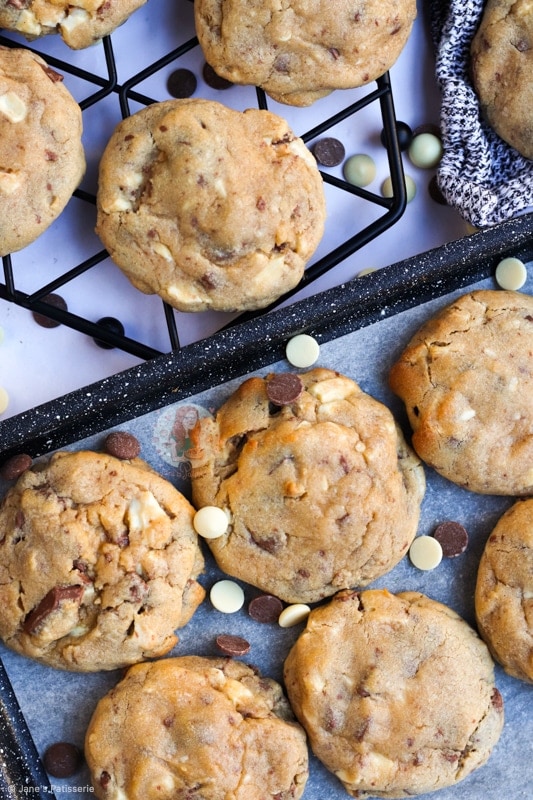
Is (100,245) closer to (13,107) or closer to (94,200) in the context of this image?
(94,200)

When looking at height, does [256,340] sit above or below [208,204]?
below

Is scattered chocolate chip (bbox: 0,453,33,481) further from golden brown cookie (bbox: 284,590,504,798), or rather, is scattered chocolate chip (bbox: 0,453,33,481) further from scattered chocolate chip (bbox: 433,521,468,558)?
scattered chocolate chip (bbox: 433,521,468,558)

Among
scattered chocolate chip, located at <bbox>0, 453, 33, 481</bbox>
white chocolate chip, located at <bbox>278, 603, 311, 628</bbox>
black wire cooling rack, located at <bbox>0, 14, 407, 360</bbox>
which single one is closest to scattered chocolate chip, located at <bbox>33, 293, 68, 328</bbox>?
black wire cooling rack, located at <bbox>0, 14, 407, 360</bbox>

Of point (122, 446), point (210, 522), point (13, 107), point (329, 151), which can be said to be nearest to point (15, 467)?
point (122, 446)

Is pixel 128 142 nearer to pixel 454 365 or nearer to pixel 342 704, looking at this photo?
pixel 454 365

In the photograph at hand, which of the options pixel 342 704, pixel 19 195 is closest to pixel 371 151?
pixel 19 195
